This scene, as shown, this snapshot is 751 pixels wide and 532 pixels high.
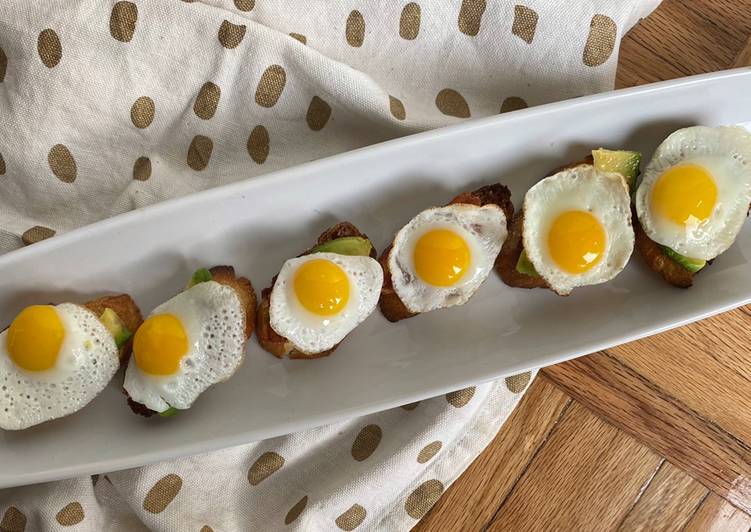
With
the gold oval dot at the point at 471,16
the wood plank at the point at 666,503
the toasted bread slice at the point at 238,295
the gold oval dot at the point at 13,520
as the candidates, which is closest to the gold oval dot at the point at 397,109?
the gold oval dot at the point at 471,16

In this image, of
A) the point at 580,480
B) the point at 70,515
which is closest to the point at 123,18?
the point at 70,515

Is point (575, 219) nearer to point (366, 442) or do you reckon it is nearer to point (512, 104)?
point (512, 104)

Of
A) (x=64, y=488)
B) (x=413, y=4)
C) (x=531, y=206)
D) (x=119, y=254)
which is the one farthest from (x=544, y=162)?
(x=64, y=488)

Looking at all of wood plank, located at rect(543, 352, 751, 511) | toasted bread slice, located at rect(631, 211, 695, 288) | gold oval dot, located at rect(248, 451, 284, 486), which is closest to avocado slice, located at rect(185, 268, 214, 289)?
gold oval dot, located at rect(248, 451, 284, 486)

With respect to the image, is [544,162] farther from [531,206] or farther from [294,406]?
[294,406]

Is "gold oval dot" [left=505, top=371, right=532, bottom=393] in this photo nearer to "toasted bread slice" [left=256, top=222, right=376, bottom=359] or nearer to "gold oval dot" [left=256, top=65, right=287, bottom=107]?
"toasted bread slice" [left=256, top=222, right=376, bottom=359]
